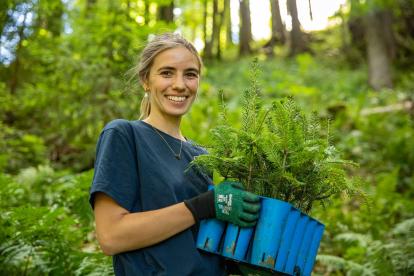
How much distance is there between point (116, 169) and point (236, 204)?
59 cm

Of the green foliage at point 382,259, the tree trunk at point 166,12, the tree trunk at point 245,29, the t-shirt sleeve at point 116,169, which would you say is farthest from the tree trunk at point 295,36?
the t-shirt sleeve at point 116,169

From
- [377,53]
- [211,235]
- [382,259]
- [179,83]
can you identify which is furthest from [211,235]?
[377,53]

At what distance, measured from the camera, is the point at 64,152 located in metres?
7.79

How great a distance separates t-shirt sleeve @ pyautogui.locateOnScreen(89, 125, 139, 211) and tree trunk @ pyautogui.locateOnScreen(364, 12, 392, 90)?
14.3 meters

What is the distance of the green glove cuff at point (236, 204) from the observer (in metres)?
1.99

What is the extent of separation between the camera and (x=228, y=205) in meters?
2.03

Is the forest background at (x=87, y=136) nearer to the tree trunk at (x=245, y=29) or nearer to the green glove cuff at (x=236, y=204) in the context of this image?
the green glove cuff at (x=236, y=204)

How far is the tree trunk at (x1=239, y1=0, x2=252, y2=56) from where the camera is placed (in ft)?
76.1

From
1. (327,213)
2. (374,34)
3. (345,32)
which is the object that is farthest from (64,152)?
(345,32)

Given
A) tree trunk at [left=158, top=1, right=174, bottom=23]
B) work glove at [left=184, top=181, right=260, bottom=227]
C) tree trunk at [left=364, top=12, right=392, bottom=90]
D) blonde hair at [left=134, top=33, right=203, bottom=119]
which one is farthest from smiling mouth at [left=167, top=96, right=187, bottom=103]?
tree trunk at [left=364, top=12, right=392, bottom=90]

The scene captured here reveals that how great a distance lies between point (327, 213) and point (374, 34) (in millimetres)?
11106

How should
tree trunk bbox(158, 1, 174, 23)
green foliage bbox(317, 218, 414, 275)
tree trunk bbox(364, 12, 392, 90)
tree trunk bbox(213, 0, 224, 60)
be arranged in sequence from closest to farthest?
green foliage bbox(317, 218, 414, 275)
tree trunk bbox(158, 1, 174, 23)
tree trunk bbox(364, 12, 392, 90)
tree trunk bbox(213, 0, 224, 60)

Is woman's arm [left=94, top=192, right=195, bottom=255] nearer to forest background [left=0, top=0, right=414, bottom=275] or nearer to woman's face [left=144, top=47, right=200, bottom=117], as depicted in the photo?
woman's face [left=144, top=47, right=200, bottom=117]

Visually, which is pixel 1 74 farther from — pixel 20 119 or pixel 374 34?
pixel 374 34
